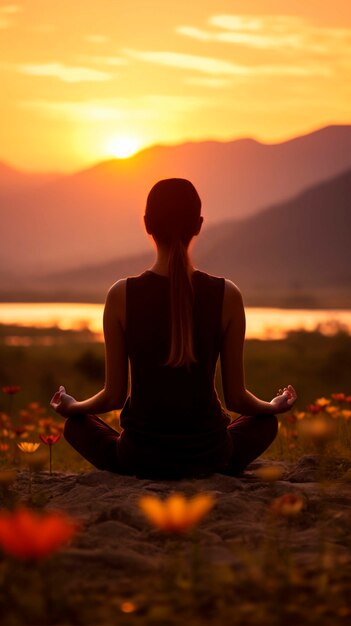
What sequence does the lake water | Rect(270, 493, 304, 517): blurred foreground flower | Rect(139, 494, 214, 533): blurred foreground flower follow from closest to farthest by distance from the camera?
Rect(139, 494, 214, 533): blurred foreground flower, Rect(270, 493, 304, 517): blurred foreground flower, the lake water

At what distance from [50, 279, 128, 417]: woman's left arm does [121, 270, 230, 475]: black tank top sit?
6 cm

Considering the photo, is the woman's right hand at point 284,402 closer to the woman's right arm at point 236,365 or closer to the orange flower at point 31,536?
the woman's right arm at point 236,365

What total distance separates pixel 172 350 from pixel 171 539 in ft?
4.26

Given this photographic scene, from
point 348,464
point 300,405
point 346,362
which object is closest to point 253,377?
point 346,362

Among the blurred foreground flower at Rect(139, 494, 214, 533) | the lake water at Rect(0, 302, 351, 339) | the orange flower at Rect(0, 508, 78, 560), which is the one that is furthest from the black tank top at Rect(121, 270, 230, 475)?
the lake water at Rect(0, 302, 351, 339)

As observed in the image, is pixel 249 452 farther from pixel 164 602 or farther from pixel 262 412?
pixel 164 602

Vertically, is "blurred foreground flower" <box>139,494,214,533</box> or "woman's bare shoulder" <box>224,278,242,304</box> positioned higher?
"woman's bare shoulder" <box>224,278,242,304</box>

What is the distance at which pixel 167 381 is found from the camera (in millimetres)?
5539

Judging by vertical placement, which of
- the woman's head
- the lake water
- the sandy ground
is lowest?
the sandy ground

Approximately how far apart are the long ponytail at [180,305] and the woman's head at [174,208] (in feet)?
0.24

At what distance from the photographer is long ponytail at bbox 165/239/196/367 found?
5379 millimetres

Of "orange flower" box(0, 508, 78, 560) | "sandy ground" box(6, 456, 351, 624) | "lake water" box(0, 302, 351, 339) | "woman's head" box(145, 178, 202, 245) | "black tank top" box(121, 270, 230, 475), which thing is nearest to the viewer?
"orange flower" box(0, 508, 78, 560)

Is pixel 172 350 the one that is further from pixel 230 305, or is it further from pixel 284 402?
pixel 284 402

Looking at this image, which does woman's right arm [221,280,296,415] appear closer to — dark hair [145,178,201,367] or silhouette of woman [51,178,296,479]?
silhouette of woman [51,178,296,479]
